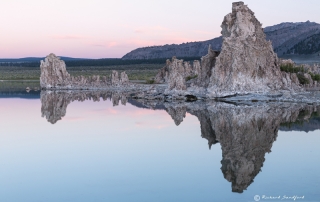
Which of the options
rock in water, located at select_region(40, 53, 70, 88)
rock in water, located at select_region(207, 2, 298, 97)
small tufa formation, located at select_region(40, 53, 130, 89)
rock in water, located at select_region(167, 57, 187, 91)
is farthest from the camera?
rock in water, located at select_region(40, 53, 70, 88)

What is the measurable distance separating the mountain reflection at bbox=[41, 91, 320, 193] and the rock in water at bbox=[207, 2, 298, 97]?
1999mm

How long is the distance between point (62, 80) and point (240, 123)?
3101cm

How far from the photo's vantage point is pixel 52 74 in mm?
46156

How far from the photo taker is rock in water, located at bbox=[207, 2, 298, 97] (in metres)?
27.7

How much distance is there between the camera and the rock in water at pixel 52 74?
45500 mm

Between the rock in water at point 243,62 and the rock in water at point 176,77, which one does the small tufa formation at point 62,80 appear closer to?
the rock in water at point 176,77

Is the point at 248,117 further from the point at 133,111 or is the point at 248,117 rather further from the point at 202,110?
the point at 133,111

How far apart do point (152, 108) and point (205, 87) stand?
4.87 m

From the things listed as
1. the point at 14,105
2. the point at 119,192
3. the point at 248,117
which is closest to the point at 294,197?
the point at 119,192

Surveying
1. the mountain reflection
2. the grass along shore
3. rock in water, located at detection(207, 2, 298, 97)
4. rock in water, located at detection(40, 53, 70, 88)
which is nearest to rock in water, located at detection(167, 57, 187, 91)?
the mountain reflection

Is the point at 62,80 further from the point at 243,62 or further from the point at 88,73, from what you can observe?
the point at 88,73

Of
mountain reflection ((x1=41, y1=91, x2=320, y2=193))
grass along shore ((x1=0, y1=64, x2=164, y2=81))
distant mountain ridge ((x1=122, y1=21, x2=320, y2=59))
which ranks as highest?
distant mountain ridge ((x1=122, y1=21, x2=320, y2=59))

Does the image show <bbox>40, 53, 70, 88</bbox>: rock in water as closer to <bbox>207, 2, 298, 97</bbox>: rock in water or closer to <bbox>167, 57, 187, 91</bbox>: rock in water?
<bbox>167, 57, 187, 91</bbox>: rock in water

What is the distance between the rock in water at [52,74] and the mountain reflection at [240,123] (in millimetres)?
16853
